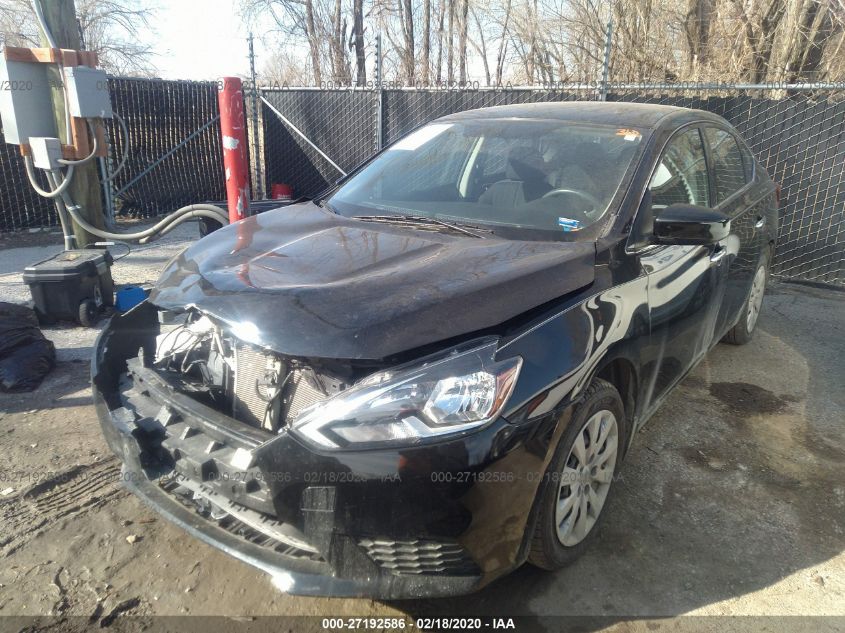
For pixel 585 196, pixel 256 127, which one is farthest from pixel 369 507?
pixel 256 127

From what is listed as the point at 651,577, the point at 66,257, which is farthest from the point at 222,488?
the point at 66,257

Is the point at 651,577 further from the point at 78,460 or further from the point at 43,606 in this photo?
the point at 78,460

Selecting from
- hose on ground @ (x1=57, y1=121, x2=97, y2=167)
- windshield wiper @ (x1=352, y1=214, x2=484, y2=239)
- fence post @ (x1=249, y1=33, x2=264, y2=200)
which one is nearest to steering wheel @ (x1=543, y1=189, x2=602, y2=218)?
windshield wiper @ (x1=352, y1=214, x2=484, y2=239)

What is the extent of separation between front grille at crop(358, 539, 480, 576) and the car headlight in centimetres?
33

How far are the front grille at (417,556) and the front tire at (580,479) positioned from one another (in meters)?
0.37

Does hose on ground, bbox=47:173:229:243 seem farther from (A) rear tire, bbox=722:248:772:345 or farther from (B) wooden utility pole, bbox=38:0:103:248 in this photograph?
(A) rear tire, bbox=722:248:772:345

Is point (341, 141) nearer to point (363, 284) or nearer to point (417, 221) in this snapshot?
point (417, 221)

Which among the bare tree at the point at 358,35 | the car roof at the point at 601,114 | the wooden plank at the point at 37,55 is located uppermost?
the bare tree at the point at 358,35

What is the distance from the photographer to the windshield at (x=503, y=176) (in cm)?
302

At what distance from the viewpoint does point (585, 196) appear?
9.85 feet

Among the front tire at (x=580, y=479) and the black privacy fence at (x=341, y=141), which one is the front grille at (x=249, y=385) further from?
the black privacy fence at (x=341, y=141)

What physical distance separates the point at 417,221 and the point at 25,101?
404cm

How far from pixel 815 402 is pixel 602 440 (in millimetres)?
2497

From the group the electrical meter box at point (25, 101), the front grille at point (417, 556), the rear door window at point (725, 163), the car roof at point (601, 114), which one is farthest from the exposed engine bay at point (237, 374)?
the electrical meter box at point (25, 101)
